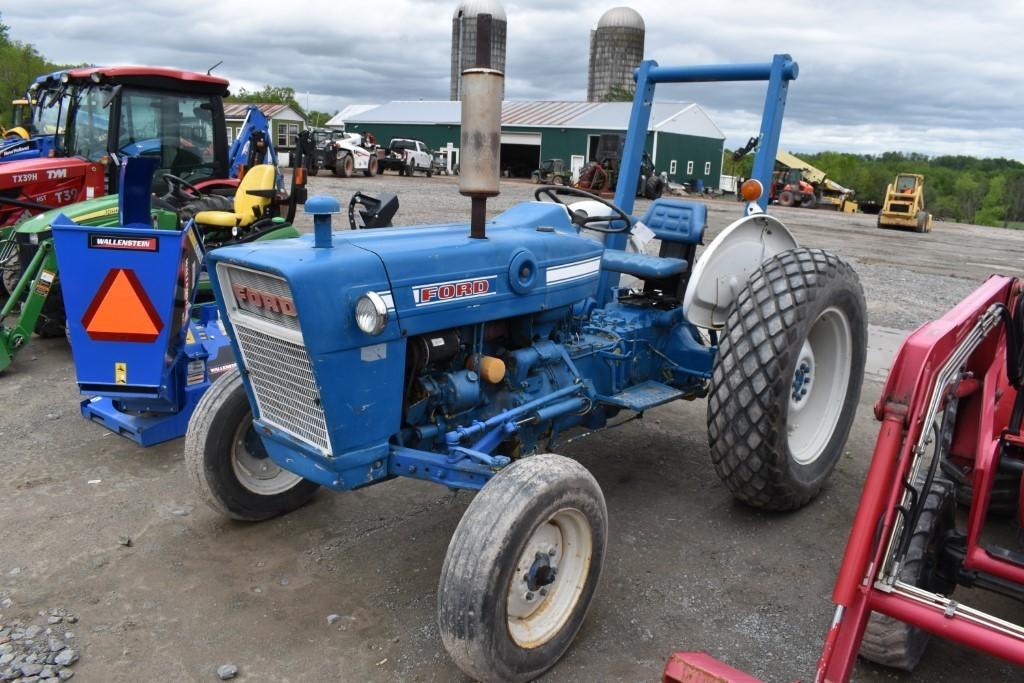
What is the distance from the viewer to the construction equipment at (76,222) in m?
5.46

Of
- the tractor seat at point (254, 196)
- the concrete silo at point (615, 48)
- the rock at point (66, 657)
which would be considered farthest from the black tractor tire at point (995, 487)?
the concrete silo at point (615, 48)

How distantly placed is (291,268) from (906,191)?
23.3m

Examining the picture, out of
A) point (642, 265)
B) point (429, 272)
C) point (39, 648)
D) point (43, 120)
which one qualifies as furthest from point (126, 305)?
point (43, 120)

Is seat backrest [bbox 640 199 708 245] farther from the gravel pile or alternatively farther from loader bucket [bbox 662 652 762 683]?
the gravel pile

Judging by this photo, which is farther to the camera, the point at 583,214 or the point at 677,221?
the point at 677,221

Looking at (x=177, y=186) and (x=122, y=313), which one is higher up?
(x=177, y=186)

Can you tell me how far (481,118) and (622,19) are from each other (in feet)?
152

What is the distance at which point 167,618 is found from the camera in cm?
288

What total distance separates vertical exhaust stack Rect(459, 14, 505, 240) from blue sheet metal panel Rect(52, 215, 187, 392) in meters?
2.05

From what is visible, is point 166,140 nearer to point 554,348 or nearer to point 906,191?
point 554,348

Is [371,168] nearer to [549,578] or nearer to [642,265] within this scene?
[642,265]

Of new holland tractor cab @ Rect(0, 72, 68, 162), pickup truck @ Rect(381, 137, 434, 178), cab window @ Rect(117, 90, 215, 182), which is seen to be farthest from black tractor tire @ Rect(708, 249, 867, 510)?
pickup truck @ Rect(381, 137, 434, 178)

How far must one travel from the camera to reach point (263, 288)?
269 centimetres

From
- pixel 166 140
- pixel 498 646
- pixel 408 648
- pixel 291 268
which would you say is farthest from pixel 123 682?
pixel 166 140
